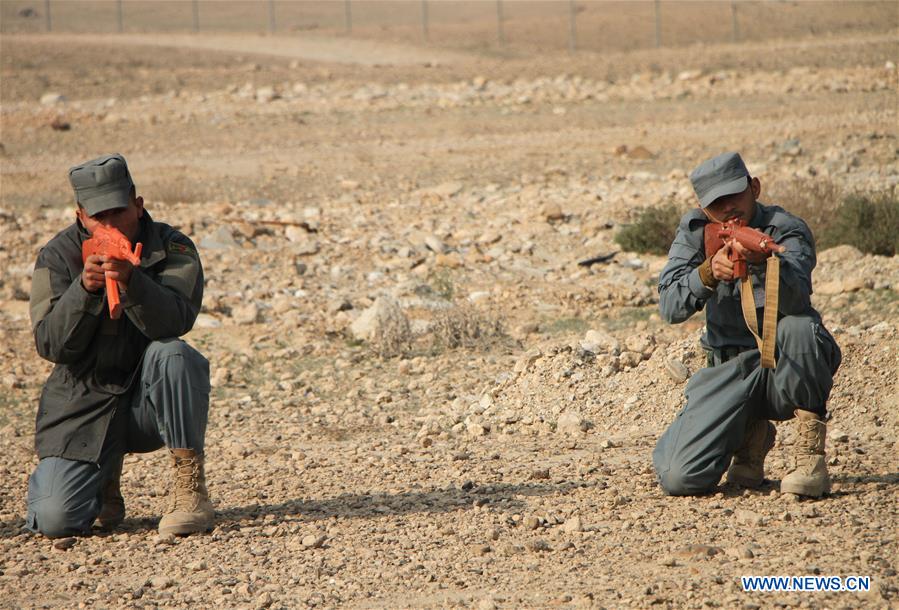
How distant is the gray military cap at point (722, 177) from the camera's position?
4.21 meters

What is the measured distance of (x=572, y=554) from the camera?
397cm

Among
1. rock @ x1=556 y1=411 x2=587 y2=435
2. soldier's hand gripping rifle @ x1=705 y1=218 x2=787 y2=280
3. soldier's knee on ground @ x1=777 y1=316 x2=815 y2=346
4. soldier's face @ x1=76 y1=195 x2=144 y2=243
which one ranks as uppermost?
soldier's face @ x1=76 y1=195 x2=144 y2=243

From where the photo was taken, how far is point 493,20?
4616 centimetres

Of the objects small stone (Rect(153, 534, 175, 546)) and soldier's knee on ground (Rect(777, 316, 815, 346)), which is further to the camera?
small stone (Rect(153, 534, 175, 546))

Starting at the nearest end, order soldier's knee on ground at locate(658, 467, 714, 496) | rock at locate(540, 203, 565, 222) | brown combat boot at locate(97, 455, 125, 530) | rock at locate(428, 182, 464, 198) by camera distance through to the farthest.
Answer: soldier's knee on ground at locate(658, 467, 714, 496) < brown combat boot at locate(97, 455, 125, 530) < rock at locate(540, 203, 565, 222) < rock at locate(428, 182, 464, 198)

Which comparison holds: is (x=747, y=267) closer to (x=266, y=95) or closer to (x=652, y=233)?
(x=652, y=233)

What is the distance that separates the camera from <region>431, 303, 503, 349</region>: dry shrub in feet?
25.0

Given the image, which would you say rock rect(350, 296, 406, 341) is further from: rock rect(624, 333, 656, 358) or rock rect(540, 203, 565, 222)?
rock rect(540, 203, 565, 222)

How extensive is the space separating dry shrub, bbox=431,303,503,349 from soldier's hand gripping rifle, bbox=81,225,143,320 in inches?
139

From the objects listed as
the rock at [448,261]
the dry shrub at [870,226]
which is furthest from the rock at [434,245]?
the dry shrub at [870,226]

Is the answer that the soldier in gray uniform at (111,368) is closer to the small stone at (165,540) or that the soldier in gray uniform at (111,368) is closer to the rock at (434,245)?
the small stone at (165,540)

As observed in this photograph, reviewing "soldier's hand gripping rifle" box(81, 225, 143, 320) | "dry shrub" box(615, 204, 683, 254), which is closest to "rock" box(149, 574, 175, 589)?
"soldier's hand gripping rifle" box(81, 225, 143, 320)

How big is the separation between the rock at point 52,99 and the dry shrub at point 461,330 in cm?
1540

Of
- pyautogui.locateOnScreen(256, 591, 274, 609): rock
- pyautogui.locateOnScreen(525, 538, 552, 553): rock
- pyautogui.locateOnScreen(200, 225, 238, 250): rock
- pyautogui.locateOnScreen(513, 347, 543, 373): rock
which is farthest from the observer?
pyautogui.locateOnScreen(200, 225, 238, 250): rock
